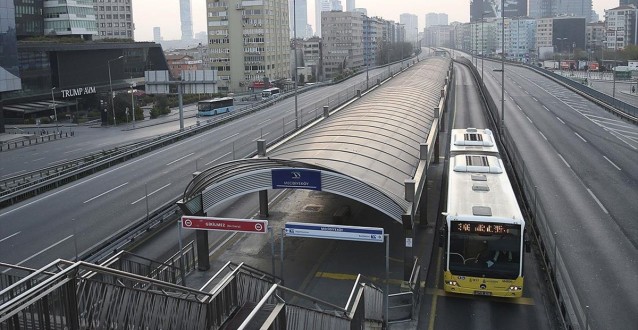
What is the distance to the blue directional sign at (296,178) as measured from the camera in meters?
18.0

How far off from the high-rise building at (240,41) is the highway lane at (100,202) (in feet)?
217

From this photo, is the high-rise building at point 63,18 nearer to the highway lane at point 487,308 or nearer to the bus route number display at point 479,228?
the highway lane at point 487,308

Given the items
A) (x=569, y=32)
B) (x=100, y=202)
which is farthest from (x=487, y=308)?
(x=569, y=32)

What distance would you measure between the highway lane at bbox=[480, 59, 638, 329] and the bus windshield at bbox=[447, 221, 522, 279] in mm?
2273

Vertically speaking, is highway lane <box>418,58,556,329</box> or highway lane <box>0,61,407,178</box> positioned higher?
highway lane <box>0,61,407,178</box>

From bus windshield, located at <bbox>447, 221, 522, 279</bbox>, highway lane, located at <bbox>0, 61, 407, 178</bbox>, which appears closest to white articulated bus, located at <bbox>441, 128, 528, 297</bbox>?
bus windshield, located at <bbox>447, 221, 522, 279</bbox>

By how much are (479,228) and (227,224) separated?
23.0 ft

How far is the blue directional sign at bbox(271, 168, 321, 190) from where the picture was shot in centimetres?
1805

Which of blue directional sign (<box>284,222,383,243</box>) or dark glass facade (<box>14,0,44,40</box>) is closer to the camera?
blue directional sign (<box>284,222,383,243</box>)

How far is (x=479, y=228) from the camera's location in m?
15.7

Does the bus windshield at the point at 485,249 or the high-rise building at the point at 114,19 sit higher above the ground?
the high-rise building at the point at 114,19

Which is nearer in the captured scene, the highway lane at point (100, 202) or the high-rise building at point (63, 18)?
the highway lane at point (100, 202)

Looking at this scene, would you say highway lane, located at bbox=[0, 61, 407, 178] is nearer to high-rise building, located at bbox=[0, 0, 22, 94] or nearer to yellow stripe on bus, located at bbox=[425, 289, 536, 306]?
high-rise building, located at bbox=[0, 0, 22, 94]

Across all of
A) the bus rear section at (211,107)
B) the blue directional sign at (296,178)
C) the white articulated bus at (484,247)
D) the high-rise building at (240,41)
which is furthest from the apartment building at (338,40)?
the white articulated bus at (484,247)
